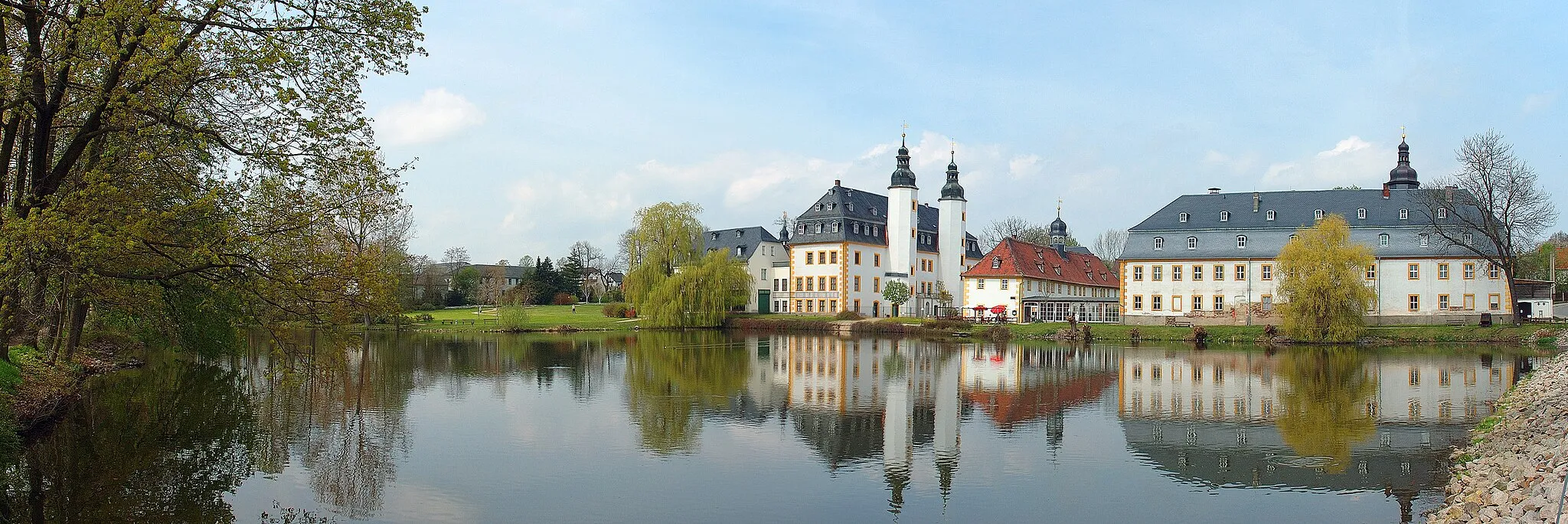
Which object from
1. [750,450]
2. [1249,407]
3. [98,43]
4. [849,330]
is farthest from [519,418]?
[849,330]

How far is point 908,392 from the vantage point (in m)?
22.9

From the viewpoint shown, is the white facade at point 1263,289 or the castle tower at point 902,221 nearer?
the white facade at point 1263,289

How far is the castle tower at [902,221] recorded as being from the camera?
67.1 metres

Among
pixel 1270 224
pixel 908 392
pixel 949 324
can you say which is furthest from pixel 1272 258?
pixel 908 392

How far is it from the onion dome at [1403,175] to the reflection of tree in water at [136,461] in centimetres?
5604

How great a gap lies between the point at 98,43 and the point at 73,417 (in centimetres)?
1019

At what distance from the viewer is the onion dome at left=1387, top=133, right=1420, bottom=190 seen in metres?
55.6

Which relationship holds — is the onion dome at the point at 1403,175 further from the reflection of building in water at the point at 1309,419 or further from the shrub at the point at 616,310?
the shrub at the point at 616,310

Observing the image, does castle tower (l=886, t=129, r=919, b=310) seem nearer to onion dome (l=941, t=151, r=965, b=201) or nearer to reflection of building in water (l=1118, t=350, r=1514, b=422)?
onion dome (l=941, t=151, r=965, b=201)

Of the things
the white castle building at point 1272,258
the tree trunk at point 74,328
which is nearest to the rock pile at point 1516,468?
the tree trunk at point 74,328

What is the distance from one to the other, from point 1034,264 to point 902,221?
29.0 feet

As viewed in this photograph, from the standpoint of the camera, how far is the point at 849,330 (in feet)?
184

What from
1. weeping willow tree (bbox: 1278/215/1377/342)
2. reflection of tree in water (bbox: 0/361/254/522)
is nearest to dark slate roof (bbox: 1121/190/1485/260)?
weeping willow tree (bbox: 1278/215/1377/342)

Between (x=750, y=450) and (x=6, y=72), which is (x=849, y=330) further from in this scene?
(x=6, y=72)
